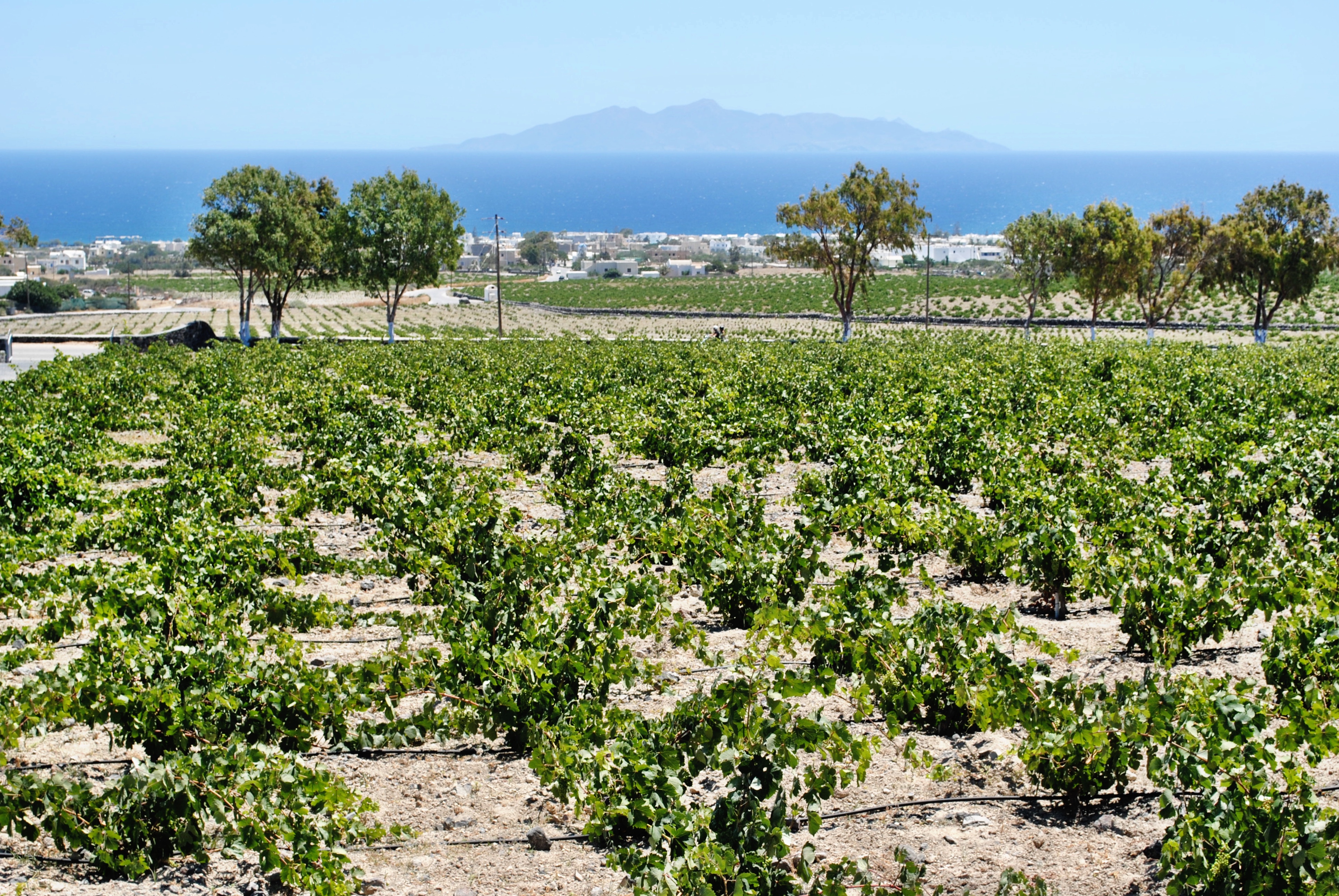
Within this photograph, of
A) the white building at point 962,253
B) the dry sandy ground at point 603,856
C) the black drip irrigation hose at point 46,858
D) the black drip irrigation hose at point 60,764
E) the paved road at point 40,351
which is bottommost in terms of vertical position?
the dry sandy ground at point 603,856

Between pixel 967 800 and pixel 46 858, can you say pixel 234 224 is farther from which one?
pixel 967 800

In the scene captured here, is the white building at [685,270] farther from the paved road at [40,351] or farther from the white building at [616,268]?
the paved road at [40,351]

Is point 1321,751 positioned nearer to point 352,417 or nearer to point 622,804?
point 622,804

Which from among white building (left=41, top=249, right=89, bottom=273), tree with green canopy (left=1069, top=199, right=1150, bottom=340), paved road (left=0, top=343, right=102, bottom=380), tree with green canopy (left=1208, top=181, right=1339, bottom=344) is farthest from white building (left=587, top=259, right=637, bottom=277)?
paved road (left=0, top=343, right=102, bottom=380)

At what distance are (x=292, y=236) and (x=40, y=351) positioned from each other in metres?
11.0

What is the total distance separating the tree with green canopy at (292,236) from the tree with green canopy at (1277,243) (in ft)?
138

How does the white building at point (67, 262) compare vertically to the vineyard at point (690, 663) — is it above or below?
above

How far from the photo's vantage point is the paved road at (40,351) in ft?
122

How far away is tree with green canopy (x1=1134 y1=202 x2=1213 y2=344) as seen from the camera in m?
52.9

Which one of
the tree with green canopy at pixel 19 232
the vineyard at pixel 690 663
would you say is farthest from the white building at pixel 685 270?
the vineyard at pixel 690 663

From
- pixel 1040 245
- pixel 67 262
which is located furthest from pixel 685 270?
pixel 67 262

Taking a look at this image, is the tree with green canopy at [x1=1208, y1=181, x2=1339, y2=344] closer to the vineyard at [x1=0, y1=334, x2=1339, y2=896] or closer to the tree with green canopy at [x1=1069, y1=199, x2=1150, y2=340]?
the tree with green canopy at [x1=1069, y1=199, x2=1150, y2=340]

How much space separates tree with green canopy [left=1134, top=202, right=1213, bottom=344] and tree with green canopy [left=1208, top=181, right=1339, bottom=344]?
77 cm

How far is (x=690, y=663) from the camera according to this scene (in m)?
9.21
